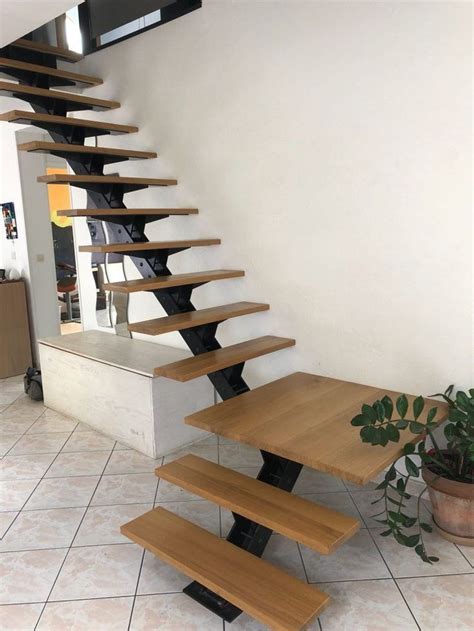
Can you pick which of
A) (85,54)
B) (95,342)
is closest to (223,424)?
(95,342)

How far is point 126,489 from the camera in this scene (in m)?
2.80

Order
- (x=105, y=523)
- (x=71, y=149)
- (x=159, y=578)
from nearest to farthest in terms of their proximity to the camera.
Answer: (x=159, y=578), (x=105, y=523), (x=71, y=149)

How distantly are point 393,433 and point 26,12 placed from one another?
247cm

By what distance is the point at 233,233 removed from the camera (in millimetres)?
3275

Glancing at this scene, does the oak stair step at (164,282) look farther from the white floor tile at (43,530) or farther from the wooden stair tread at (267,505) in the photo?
the white floor tile at (43,530)

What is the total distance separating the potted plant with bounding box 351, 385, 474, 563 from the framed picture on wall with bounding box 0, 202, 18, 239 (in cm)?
451

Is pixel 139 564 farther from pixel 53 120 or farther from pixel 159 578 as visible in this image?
pixel 53 120

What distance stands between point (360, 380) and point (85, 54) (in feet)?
11.1

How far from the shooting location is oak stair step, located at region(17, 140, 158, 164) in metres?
2.74

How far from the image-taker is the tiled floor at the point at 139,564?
1.87m

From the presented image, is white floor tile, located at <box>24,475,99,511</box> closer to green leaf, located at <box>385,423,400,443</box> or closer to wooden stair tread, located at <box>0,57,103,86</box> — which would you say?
green leaf, located at <box>385,423,400,443</box>

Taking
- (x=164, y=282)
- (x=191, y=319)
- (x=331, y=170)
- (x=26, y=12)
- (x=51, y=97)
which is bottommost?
(x=191, y=319)

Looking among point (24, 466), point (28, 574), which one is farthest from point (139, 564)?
point (24, 466)

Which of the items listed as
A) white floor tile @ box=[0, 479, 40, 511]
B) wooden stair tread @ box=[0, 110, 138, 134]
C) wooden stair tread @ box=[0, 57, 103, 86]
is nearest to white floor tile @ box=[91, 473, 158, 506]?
white floor tile @ box=[0, 479, 40, 511]
